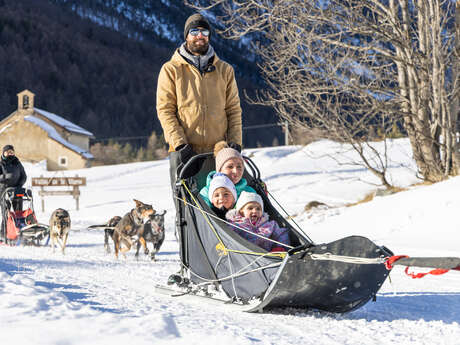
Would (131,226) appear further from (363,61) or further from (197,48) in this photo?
(363,61)

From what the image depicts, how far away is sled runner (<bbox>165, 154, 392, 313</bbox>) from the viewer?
2.69 m

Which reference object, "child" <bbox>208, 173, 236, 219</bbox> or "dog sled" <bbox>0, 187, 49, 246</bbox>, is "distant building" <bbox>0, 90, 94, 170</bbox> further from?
"child" <bbox>208, 173, 236, 219</bbox>

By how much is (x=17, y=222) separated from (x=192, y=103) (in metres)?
5.64

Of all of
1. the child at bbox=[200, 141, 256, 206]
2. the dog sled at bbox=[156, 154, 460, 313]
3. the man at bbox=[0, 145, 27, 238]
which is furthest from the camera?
the man at bbox=[0, 145, 27, 238]

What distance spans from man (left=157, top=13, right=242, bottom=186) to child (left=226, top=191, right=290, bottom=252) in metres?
0.63

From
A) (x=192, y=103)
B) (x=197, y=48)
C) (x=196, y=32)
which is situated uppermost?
(x=196, y=32)

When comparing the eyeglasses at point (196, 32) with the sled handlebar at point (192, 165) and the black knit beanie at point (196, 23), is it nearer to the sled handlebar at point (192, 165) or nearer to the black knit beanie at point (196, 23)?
the black knit beanie at point (196, 23)

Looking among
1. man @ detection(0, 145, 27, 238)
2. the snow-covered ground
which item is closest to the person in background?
man @ detection(0, 145, 27, 238)

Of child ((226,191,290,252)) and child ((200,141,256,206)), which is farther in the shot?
child ((200,141,256,206))

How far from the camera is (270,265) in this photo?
2932 millimetres

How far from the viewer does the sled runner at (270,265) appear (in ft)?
8.84

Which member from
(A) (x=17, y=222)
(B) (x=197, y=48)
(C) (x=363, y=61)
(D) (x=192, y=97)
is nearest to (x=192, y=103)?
(D) (x=192, y=97)

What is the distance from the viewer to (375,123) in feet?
35.7

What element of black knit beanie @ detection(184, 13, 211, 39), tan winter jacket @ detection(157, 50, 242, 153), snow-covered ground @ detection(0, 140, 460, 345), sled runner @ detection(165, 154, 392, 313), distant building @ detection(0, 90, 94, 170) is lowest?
snow-covered ground @ detection(0, 140, 460, 345)
